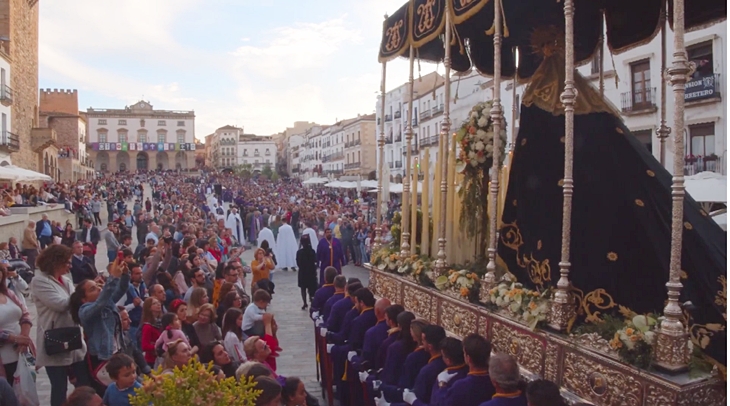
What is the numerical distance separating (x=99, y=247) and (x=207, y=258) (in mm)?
13111

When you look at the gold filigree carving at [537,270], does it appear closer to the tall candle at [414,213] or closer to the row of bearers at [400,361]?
the row of bearers at [400,361]

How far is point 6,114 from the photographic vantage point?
102 feet

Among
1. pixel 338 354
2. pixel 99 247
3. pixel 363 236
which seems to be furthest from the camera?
pixel 99 247

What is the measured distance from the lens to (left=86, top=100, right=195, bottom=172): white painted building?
93.2m

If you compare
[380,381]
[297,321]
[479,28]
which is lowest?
[297,321]

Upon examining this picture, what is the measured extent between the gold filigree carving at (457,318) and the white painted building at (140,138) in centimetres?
9460

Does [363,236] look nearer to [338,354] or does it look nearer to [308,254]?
[308,254]

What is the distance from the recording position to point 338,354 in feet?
20.7

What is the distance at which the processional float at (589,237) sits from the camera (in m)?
3.57

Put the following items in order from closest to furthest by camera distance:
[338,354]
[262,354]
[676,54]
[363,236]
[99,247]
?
[676,54] < [262,354] < [338,354] < [363,236] < [99,247]

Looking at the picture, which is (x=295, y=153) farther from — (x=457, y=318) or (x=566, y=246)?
(x=566, y=246)

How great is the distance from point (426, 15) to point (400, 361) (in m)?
3.70

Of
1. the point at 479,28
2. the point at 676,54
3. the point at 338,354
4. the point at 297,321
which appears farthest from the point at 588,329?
the point at 297,321

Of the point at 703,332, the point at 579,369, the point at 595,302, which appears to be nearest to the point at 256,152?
the point at 595,302
